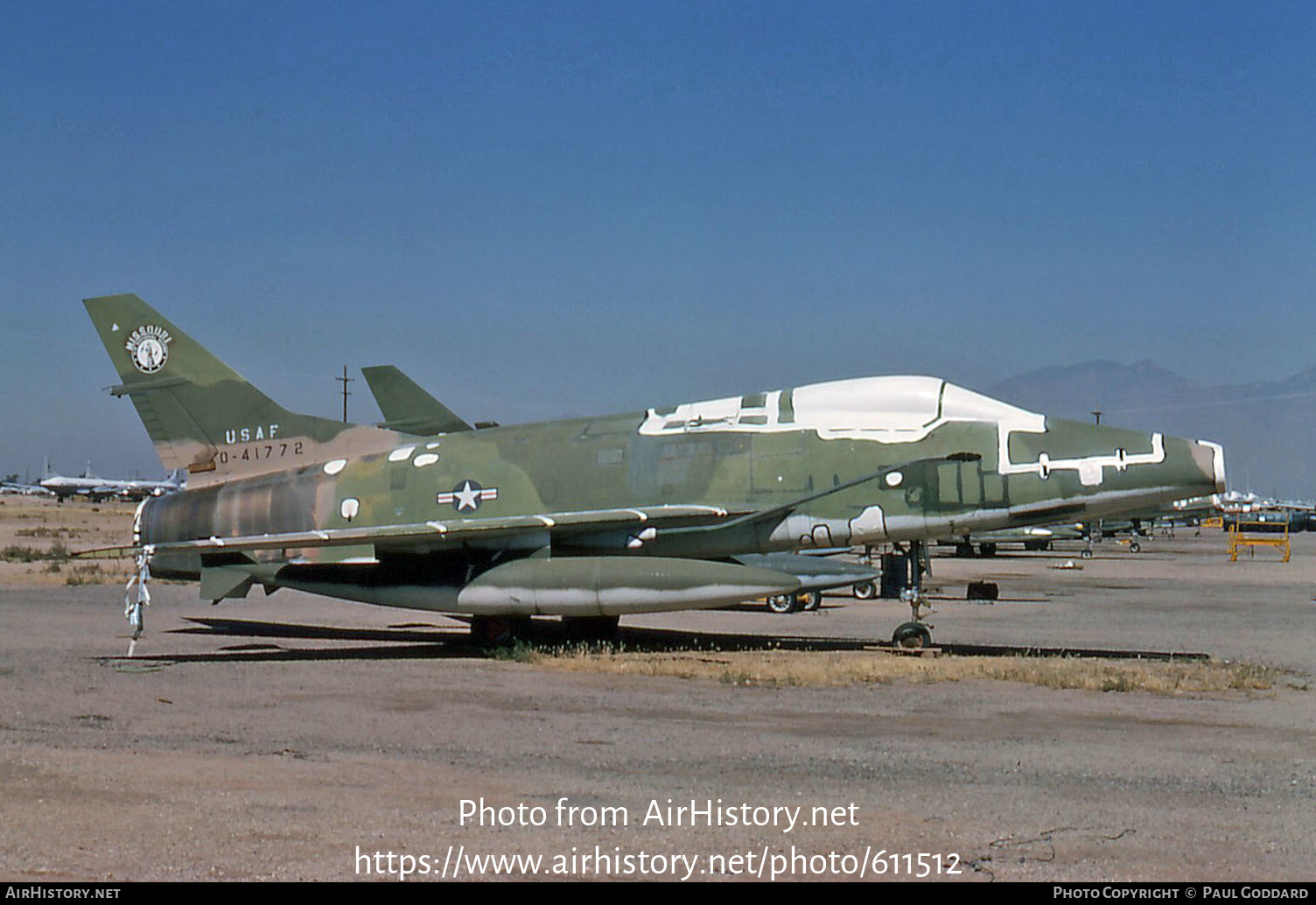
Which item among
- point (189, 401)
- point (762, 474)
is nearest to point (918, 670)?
point (762, 474)

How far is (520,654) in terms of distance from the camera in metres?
15.6

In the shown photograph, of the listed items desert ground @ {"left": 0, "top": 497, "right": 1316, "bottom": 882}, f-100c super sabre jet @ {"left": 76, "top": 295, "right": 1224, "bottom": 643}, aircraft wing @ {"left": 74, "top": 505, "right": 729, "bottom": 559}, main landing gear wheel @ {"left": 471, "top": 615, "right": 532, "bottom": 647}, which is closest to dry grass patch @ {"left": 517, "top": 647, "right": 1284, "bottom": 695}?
desert ground @ {"left": 0, "top": 497, "right": 1316, "bottom": 882}

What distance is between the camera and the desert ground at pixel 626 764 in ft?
21.2

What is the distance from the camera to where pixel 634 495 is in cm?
1700

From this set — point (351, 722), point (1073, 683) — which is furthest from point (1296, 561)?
point (351, 722)

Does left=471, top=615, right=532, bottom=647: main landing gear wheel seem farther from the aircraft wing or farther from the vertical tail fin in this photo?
the vertical tail fin

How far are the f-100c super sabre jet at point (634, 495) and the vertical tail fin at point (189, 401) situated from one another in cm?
8

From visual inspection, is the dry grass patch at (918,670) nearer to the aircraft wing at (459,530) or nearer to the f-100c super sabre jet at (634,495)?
the f-100c super sabre jet at (634,495)

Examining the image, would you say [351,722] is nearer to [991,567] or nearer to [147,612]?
[147,612]

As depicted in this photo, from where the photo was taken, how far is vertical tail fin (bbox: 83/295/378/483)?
63.5ft

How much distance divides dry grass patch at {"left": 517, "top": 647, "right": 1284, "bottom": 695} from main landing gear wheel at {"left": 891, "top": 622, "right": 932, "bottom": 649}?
508 millimetres

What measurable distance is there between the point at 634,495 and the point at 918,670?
4.64 metres

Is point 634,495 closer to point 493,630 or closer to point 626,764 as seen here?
point 493,630

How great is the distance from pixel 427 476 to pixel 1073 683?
30.2 ft
